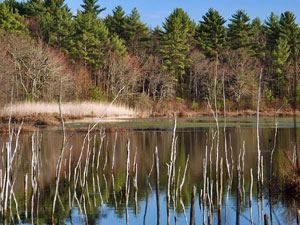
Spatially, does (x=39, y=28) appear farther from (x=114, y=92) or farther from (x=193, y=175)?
(x=193, y=175)

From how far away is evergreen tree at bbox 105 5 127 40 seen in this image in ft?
189

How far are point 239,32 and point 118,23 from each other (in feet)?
46.6

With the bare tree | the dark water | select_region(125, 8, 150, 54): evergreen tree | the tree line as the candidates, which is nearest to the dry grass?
the bare tree

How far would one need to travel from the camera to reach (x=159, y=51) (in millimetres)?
Result: 56281

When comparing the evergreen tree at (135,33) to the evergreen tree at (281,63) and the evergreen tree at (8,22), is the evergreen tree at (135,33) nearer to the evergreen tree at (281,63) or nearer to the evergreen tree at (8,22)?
the evergreen tree at (8,22)

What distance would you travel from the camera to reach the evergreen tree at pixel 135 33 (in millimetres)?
56906

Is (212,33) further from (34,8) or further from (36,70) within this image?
(36,70)

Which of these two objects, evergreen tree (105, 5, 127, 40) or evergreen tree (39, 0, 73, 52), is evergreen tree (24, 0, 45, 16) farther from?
evergreen tree (105, 5, 127, 40)

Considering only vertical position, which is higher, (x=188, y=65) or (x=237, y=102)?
(x=188, y=65)

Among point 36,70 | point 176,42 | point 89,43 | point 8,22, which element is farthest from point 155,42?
point 36,70

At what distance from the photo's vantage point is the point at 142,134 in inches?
997

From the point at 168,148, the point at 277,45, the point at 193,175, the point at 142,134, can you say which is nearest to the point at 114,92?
the point at 277,45

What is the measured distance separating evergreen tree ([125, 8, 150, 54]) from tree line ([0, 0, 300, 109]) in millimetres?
116

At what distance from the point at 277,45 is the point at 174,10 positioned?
1282 centimetres
